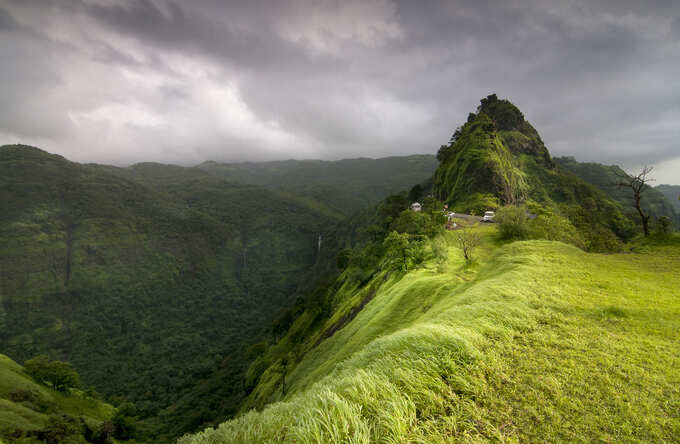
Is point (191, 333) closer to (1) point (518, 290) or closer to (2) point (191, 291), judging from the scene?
(2) point (191, 291)

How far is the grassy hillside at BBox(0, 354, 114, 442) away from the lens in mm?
33156

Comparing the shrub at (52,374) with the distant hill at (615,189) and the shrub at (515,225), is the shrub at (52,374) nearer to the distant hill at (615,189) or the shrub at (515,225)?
the shrub at (515,225)

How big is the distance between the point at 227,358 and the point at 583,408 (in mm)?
130681

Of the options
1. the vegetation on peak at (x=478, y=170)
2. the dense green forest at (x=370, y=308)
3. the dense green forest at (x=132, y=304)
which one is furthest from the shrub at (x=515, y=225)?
the dense green forest at (x=132, y=304)

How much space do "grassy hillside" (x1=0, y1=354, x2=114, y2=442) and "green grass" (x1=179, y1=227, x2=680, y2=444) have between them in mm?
47665

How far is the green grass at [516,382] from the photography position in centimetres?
369

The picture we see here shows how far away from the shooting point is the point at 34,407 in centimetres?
4391

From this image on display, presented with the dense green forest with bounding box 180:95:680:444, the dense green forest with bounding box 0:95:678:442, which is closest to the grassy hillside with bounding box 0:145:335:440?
the dense green forest with bounding box 0:95:678:442

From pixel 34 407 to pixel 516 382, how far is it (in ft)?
242

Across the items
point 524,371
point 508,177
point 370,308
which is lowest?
point 370,308

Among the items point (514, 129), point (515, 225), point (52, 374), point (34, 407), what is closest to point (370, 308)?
point (515, 225)

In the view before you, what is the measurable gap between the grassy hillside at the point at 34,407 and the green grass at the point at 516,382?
47.7 m

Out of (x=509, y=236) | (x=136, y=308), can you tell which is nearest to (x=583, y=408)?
(x=509, y=236)

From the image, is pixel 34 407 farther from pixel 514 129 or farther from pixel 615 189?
pixel 615 189
